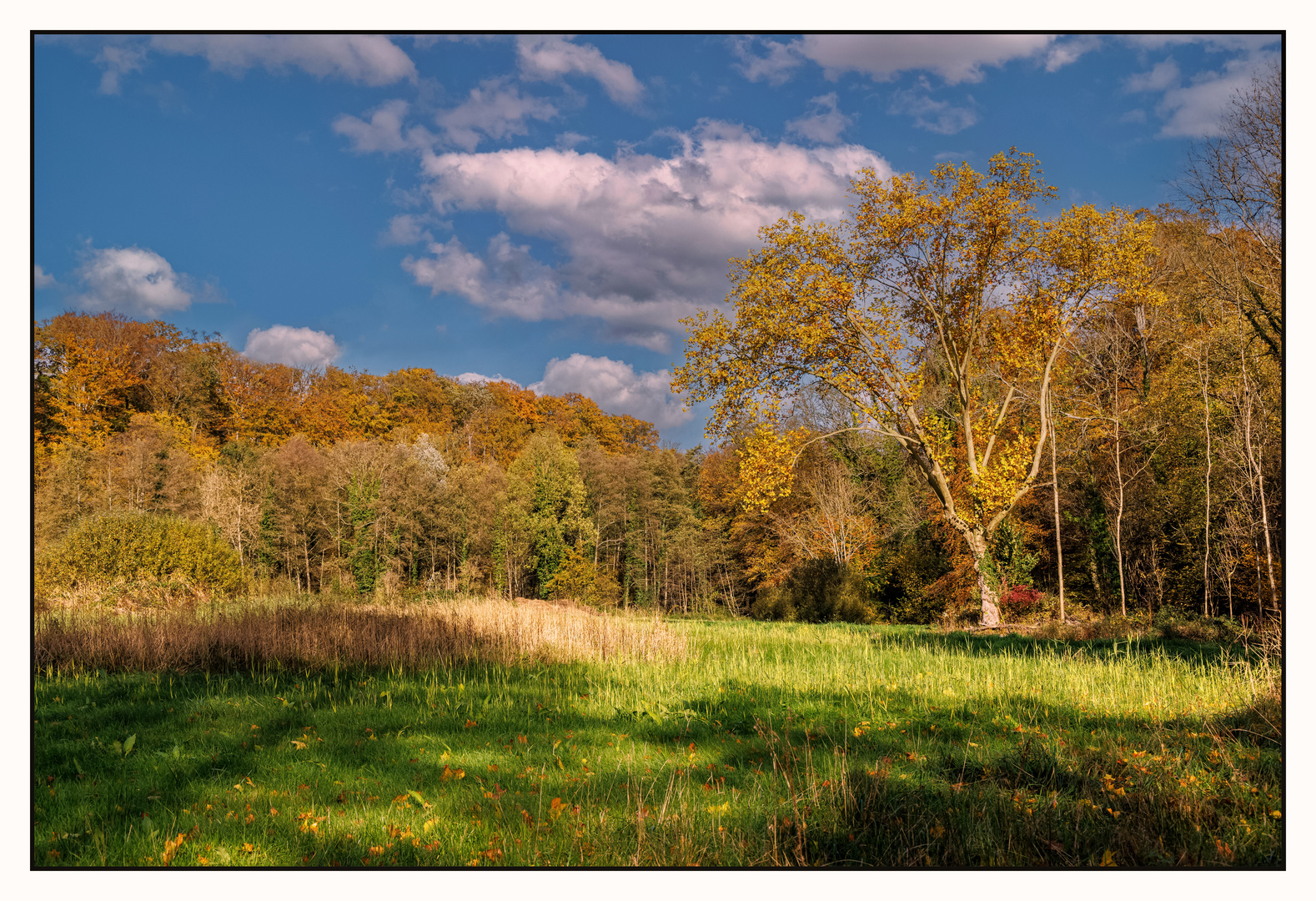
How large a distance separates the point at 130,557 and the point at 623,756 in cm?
1658

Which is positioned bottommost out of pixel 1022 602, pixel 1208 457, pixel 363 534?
pixel 1022 602

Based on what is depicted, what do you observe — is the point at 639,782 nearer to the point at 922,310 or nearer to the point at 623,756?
the point at 623,756

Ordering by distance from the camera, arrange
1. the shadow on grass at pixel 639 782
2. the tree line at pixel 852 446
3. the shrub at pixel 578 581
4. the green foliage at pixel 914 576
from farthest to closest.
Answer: the shrub at pixel 578 581, the green foliage at pixel 914 576, the tree line at pixel 852 446, the shadow on grass at pixel 639 782

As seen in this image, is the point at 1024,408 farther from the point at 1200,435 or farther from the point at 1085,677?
the point at 1085,677

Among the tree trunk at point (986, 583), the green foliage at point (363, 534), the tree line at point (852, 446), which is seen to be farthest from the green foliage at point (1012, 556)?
the green foliage at point (363, 534)

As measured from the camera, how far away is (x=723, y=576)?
119ft

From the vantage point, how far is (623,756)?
5.01m

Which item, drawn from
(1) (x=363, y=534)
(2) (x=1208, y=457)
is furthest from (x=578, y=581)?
(2) (x=1208, y=457)

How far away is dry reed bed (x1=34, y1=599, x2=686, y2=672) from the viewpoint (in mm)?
8523

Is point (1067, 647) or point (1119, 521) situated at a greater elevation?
point (1119, 521)

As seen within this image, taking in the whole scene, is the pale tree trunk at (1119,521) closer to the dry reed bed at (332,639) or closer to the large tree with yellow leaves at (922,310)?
the large tree with yellow leaves at (922,310)

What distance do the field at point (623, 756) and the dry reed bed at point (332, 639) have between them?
0.18 feet

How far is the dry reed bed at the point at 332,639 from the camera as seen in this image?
336 inches

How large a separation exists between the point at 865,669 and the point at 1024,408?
1857 cm
